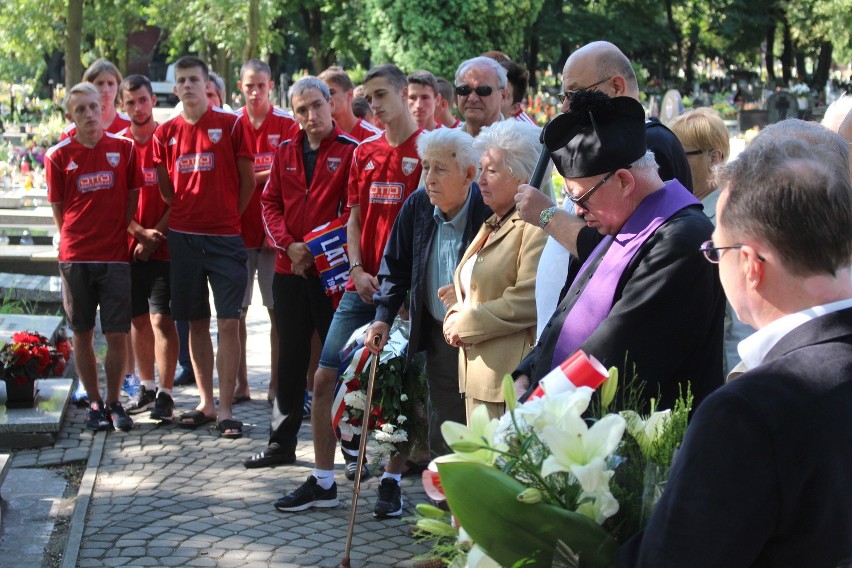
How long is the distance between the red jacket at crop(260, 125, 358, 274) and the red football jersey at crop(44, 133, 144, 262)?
4.13ft

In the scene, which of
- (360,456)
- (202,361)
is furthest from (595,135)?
(202,361)

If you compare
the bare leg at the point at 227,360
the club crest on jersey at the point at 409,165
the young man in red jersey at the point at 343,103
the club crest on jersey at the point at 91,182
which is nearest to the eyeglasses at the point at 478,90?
the club crest on jersey at the point at 409,165

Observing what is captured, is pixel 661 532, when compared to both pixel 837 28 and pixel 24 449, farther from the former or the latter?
pixel 837 28

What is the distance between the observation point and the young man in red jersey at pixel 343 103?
829 centimetres

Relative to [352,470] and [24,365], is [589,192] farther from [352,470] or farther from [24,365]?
[24,365]

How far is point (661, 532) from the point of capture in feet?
6.13

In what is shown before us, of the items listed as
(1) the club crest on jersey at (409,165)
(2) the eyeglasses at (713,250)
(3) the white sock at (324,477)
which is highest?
(2) the eyeglasses at (713,250)

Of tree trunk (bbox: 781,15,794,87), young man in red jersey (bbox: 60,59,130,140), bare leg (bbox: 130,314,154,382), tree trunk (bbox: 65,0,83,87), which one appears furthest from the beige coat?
tree trunk (bbox: 781,15,794,87)

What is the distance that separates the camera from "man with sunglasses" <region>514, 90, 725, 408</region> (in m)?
3.22

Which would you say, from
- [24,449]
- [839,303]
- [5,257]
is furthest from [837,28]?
[839,303]

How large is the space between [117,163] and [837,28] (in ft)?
155

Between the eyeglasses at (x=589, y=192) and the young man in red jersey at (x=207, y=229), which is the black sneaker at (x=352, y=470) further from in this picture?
the eyeglasses at (x=589, y=192)

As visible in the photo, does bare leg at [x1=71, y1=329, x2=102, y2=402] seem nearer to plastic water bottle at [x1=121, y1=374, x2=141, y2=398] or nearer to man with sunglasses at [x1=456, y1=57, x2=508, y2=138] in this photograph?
plastic water bottle at [x1=121, y1=374, x2=141, y2=398]

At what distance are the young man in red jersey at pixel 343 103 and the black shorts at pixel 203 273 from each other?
133 centimetres
